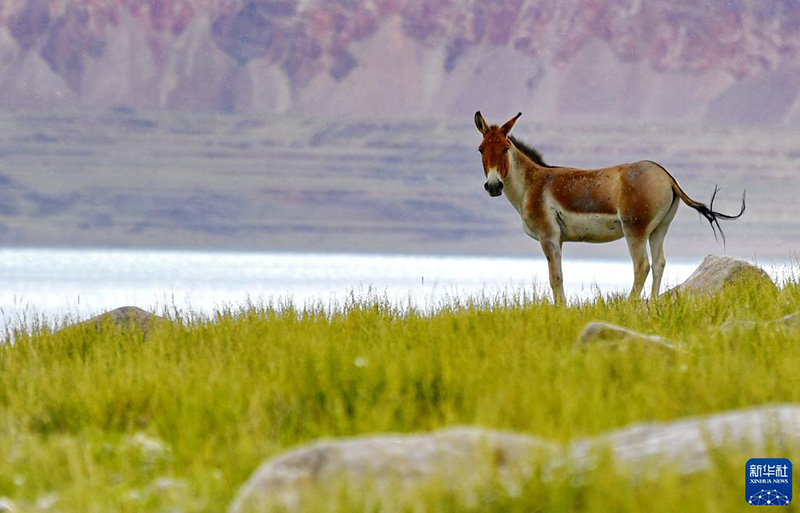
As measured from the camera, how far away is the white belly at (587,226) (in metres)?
12.5

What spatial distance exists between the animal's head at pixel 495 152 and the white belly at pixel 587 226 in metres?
0.95

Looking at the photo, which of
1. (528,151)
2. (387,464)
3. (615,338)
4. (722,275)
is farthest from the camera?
(722,275)

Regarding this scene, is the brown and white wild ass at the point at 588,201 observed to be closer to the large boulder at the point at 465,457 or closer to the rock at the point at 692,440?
the rock at the point at 692,440

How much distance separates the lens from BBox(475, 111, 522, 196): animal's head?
12547mm

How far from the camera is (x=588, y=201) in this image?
40.8ft

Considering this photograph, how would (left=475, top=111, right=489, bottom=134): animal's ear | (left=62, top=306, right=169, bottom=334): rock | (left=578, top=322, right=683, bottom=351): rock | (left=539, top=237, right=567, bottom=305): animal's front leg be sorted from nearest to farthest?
1. (left=578, top=322, right=683, bottom=351): rock
2. (left=62, top=306, right=169, bottom=334): rock
3. (left=539, top=237, right=567, bottom=305): animal's front leg
4. (left=475, top=111, right=489, bottom=134): animal's ear

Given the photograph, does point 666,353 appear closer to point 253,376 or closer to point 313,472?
point 253,376

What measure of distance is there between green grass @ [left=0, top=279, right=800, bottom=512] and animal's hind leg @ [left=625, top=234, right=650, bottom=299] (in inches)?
131

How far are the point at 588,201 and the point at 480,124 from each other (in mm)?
1904

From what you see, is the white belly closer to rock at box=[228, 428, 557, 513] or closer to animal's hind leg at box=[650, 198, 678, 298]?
animal's hind leg at box=[650, 198, 678, 298]

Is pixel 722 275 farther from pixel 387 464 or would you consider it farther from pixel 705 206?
pixel 387 464

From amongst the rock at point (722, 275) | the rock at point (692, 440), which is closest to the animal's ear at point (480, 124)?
the rock at point (722, 275)

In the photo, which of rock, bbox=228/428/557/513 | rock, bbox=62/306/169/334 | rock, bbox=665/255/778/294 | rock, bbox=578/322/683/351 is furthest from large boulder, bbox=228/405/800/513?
rock, bbox=665/255/778/294

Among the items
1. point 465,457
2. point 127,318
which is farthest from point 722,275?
point 465,457
